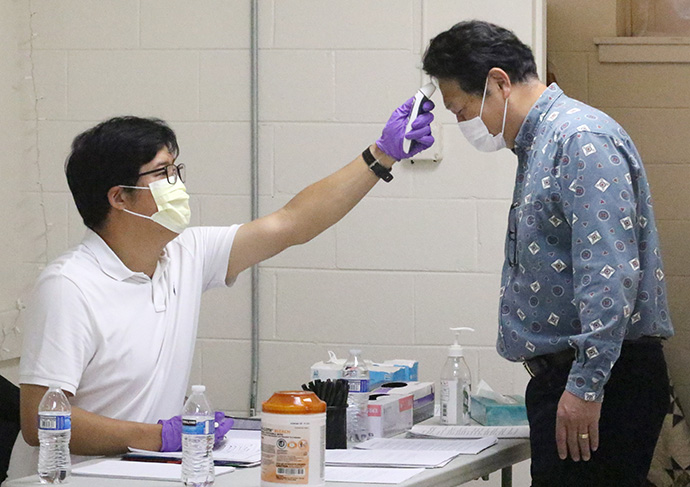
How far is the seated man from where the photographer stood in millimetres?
1962

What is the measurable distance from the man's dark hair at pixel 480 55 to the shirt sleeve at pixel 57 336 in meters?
0.97

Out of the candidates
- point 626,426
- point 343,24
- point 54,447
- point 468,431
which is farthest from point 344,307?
point 54,447

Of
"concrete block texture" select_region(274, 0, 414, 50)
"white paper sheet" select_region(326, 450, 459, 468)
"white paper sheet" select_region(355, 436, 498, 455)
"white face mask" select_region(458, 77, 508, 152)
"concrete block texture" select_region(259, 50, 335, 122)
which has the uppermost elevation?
"concrete block texture" select_region(274, 0, 414, 50)

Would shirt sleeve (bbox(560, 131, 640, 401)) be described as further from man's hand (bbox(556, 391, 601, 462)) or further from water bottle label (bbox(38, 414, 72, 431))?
water bottle label (bbox(38, 414, 72, 431))

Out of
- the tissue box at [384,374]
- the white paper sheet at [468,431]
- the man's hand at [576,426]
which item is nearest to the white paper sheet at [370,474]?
the man's hand at [576,426]

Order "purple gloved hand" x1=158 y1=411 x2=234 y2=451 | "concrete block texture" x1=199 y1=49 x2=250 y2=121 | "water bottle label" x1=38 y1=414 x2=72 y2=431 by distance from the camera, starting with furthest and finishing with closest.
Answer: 1. "concrete block texture" x1=199 y1=49 x2=250 y2=121
2. "purple gloved hand" x1=158 y1=411 x2=234 y2=451
3. "water bottle label" x1=38 y1=414 x2=72 y2=431

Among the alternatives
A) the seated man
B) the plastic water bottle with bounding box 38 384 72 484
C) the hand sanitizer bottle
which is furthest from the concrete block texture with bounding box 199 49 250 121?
the plastic water bottle with bounding box 38 384 72 484

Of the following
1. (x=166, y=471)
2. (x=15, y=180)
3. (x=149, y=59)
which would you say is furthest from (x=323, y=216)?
(x=15, y=180)

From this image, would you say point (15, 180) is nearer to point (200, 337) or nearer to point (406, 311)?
point (200, 337)

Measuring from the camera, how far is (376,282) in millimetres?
3184

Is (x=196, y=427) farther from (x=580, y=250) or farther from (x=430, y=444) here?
(x=580, y=250)

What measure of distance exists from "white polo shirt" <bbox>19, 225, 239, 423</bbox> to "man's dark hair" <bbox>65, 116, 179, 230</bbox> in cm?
9

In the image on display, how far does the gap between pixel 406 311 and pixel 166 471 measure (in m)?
1.56

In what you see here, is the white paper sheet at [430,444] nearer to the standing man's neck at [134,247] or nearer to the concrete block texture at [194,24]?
the standing man's neck at [134,247]
